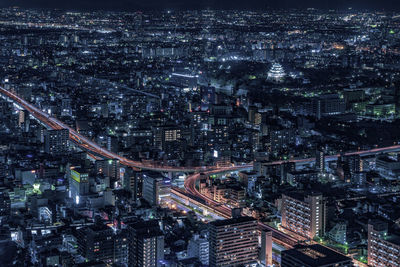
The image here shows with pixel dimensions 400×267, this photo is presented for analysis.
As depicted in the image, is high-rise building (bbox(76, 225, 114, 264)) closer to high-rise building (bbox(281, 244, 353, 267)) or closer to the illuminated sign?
high-rise building (bbox(281, 244, 353, 267))

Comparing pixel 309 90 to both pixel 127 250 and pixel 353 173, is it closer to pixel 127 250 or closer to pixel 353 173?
pixel 353 173

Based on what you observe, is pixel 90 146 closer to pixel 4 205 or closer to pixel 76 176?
pixel 76 176

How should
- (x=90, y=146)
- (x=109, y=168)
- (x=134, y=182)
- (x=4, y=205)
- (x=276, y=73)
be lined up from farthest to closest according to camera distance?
1. (x=276, y=73)
2. (x=90, y=146)
3. (x=109, y=168)
4. (x=134, y=182)
5. (x=4, y=205)

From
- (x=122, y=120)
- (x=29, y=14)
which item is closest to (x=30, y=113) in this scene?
(x=122, y=120)

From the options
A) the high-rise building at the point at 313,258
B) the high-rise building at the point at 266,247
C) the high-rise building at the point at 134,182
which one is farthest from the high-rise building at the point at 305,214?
the high-rise building at the point at 134,182

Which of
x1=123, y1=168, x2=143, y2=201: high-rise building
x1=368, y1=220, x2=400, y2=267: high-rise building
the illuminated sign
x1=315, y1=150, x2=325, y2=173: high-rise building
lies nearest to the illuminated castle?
x1=315, y1=150, x2=325, y2=173: high-rise building

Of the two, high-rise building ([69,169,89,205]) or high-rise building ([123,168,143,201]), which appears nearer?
high-rise building ([69,169,89,205])

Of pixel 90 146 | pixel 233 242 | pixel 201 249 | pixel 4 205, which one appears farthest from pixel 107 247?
pixel 90 146
